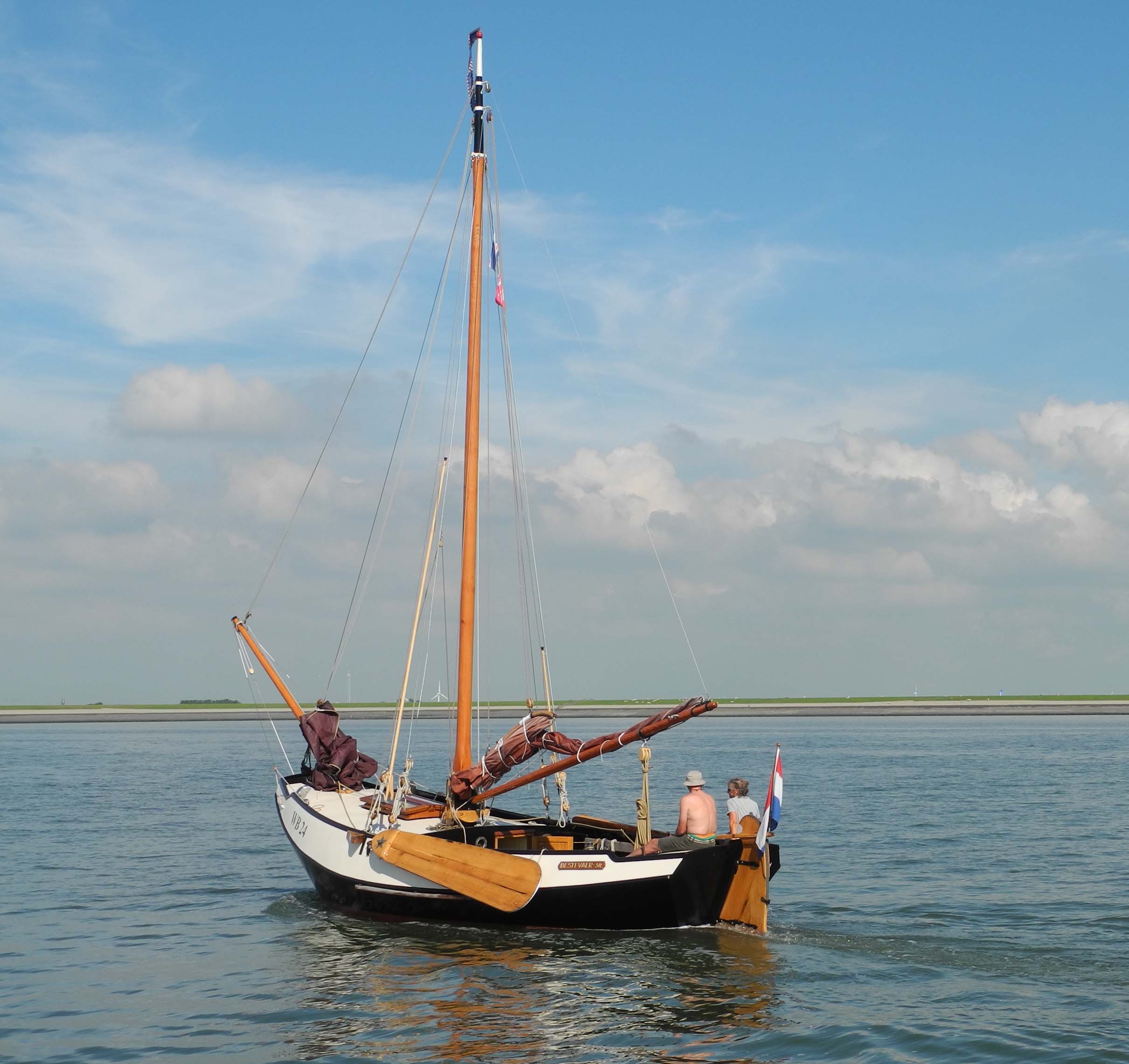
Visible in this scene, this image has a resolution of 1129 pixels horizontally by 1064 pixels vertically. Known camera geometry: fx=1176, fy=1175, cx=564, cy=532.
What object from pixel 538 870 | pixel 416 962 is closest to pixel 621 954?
pixel 538 870

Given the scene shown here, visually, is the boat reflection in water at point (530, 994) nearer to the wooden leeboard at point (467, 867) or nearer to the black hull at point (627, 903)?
the black hull at point (627, 903)

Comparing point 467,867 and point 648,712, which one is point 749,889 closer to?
point 467,867

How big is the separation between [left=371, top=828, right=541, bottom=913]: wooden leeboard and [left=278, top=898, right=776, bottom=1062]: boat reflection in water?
92cm

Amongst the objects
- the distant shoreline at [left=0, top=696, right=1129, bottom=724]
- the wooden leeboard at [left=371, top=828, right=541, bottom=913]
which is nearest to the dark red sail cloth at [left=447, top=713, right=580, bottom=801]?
the wooden leeboard at [left=371, top=828, right=541, bottom=913]

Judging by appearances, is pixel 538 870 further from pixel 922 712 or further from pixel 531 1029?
pixel 922 712

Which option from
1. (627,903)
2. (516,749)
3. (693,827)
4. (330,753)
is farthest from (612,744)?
(330,753)

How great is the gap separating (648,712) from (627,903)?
5810 inches

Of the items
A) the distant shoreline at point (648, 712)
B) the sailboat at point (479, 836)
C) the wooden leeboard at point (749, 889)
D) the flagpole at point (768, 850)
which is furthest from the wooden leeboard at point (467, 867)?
the distant shoreline at point (648, 712)

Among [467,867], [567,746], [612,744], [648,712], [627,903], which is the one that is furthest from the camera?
[648,712]

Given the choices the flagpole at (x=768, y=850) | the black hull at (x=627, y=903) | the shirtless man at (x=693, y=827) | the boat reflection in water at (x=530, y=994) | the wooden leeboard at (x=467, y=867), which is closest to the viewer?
the boat reflection in water at (x=530, y=994)

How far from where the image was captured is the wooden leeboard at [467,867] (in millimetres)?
18750

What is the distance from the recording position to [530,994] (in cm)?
1634

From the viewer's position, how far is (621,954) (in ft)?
60.1

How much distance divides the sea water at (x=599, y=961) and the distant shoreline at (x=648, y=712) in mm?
111768
